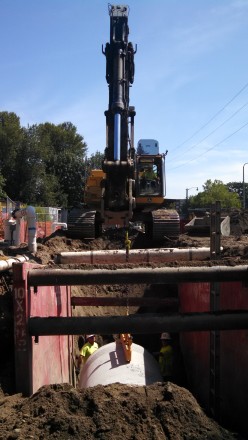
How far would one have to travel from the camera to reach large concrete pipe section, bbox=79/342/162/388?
6898 millimetres

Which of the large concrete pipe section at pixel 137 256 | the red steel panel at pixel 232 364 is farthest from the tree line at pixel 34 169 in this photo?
the red steel panel at pixel 232 364

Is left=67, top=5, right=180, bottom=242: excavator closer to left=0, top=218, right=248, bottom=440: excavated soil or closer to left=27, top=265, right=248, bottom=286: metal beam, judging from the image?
left=27, top=265, right=248, bottom=286: metal beam

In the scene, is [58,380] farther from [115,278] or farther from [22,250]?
[22,250]

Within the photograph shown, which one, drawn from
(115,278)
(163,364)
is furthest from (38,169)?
(115,278)

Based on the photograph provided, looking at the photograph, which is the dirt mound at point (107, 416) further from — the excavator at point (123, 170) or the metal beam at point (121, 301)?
the excavator at point (123, 170)

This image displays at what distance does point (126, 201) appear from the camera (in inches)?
485

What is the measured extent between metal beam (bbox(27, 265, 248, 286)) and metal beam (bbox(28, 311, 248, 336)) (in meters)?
0.35

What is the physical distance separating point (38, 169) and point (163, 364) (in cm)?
5245

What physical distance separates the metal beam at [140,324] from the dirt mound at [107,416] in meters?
0.65

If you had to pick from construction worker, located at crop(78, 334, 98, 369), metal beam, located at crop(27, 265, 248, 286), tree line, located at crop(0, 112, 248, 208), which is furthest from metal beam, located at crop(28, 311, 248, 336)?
tree line, located at crop(0, 112, 248, 208)

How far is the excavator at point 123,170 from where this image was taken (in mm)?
12070

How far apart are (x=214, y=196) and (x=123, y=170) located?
260 ft

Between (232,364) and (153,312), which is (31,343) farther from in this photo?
(153,312)

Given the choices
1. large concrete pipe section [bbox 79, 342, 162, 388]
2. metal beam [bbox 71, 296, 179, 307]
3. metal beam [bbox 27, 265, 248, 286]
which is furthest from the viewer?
metal beam [bbox 71, 296, 179, 307]
